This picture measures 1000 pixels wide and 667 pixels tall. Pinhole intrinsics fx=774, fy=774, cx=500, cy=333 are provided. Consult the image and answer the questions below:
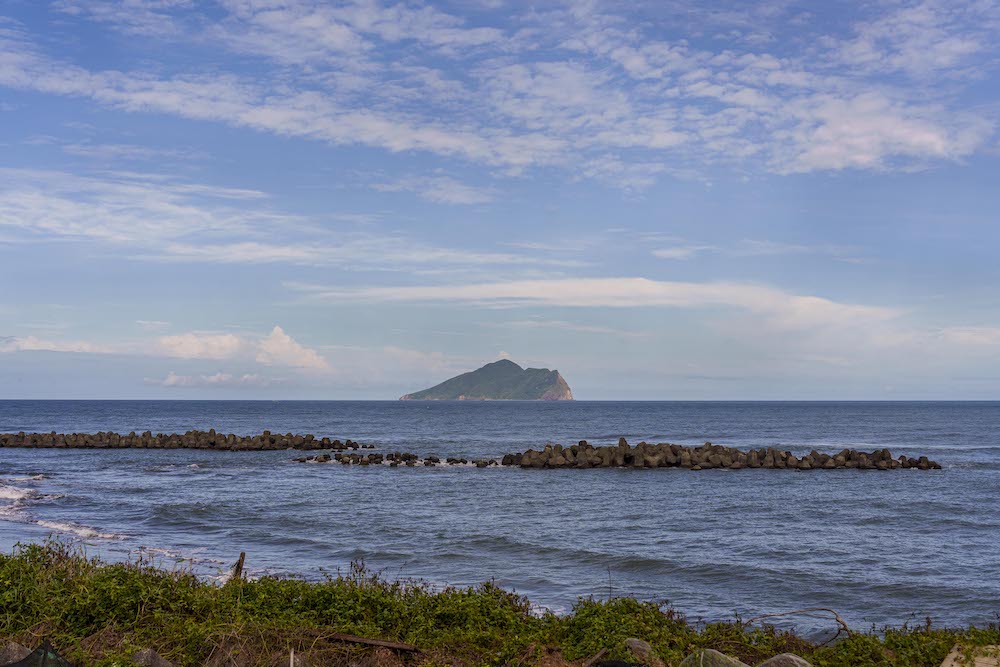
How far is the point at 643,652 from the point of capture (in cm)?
849

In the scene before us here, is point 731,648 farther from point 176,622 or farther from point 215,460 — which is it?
point 215,460

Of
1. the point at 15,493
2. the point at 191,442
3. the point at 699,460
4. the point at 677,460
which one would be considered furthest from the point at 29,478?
the point at 699,460

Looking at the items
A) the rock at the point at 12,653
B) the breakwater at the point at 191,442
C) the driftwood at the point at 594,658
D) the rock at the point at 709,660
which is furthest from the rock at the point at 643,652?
the breakwater at the point at 191,442

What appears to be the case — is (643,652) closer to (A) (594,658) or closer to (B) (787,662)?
(A) (594,658)

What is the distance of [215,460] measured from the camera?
158 feet

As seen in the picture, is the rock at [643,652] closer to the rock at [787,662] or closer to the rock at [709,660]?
the rock at [709,660]

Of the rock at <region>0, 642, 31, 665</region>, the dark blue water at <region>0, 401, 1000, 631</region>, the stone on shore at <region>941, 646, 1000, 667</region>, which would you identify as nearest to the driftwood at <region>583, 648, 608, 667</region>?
the stone on shore at <region>941, 646, 1000, 667</region>

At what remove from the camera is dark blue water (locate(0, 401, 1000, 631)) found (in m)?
16.1

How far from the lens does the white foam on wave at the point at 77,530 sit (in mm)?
20975

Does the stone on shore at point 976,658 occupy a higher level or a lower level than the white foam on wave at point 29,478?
higher

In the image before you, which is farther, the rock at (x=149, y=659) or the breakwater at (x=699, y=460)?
the breakwater at (x=699, y=460)

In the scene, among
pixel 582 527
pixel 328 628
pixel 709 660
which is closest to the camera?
pixel 709 660

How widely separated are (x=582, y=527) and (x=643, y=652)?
1513cm

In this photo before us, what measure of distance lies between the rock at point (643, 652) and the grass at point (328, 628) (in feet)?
0.38
